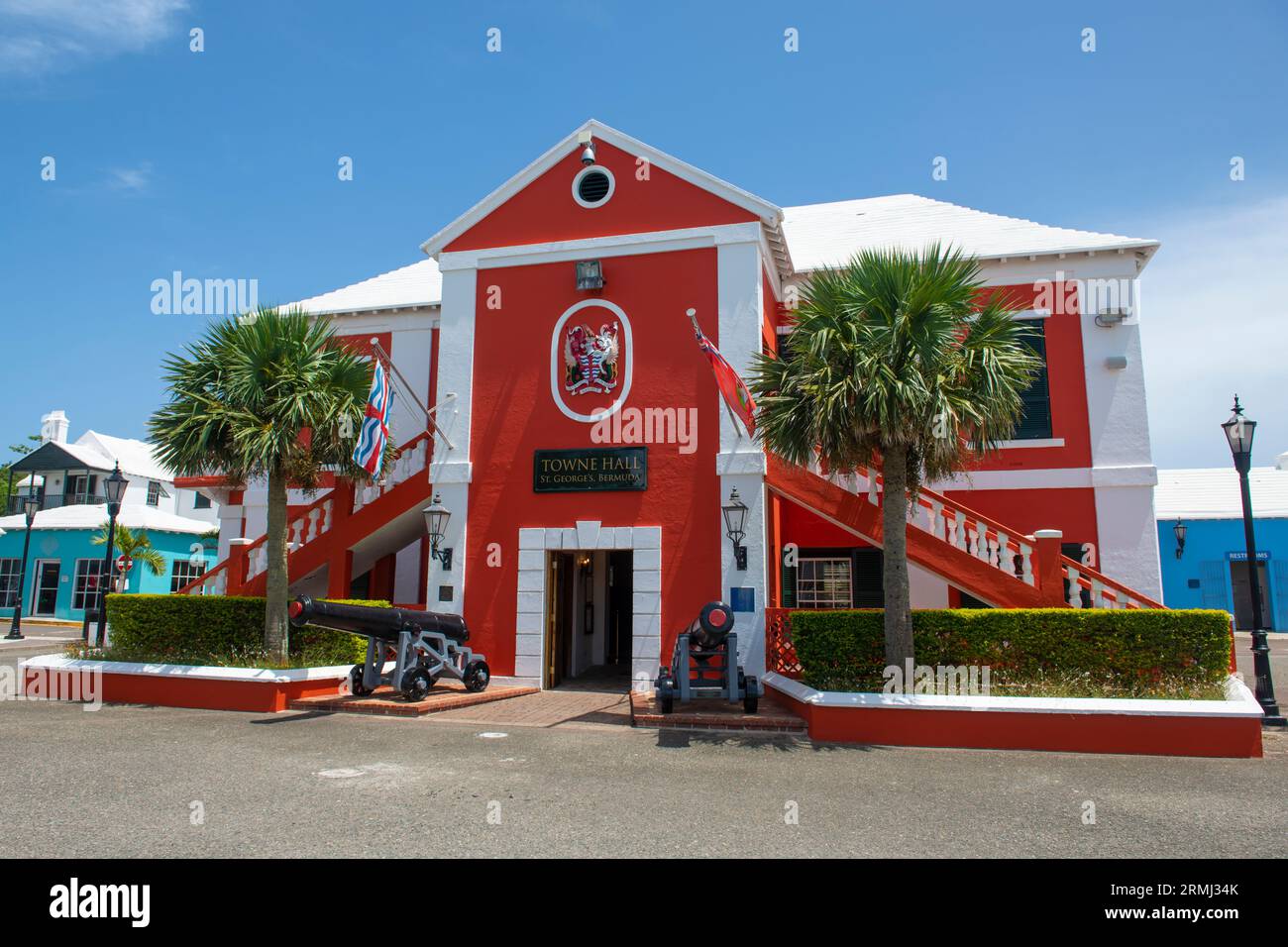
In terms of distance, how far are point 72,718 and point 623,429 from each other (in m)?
8.91

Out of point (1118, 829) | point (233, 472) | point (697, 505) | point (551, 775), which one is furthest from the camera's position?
point (697, 505)

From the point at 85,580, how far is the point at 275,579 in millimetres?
25595

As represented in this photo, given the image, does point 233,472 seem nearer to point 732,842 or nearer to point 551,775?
point 551,775

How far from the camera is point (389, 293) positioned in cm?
1864

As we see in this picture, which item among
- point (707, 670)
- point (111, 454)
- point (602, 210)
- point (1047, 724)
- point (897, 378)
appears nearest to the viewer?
point (1047, 724)

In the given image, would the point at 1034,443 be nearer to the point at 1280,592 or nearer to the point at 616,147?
the point at 616,147

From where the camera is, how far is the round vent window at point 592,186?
47.6ft

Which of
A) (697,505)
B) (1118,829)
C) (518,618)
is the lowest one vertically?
(1118,829)

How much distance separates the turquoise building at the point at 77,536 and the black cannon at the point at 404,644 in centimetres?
2028

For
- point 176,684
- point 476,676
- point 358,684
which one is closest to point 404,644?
point 358,684

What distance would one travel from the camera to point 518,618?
44.5ft

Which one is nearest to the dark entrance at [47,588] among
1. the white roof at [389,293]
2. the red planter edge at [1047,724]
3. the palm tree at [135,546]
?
the palm tree at [135,546]

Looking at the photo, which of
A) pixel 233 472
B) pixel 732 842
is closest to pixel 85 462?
pixel 233 472
